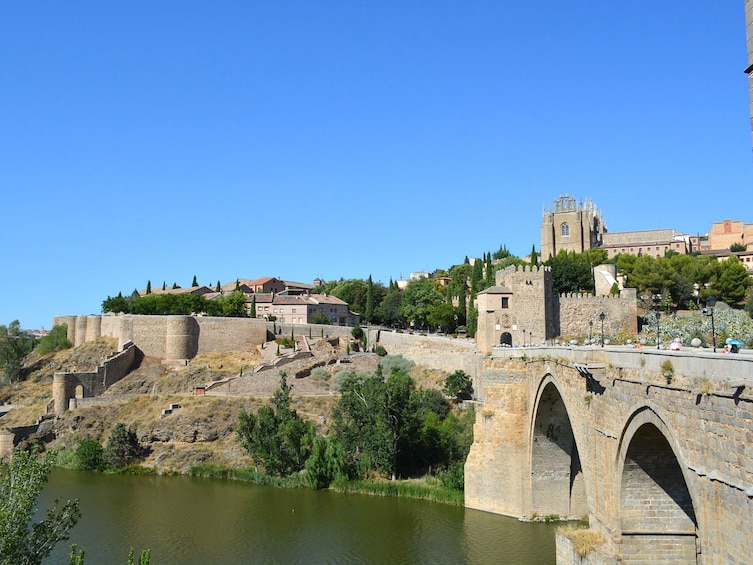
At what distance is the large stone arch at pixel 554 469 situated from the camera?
19953mm

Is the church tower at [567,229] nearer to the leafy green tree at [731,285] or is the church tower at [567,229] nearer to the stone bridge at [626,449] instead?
the leafy green tree at [731,285]

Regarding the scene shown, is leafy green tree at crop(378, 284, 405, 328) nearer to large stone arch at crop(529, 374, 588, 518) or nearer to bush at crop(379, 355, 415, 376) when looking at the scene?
bush at crop(379, 355, 415, 376)

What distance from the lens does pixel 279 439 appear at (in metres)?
28.5

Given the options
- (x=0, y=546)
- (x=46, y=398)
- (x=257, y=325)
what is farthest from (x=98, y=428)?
(x=0, y=546)

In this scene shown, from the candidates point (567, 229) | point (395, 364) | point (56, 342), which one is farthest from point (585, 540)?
point (567, 229)

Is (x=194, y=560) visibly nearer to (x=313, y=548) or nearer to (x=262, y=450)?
(x=313, y=548)

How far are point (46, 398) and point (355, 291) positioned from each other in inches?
1342

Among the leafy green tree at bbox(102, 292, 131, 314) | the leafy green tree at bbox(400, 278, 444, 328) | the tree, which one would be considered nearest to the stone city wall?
the leafy green tree at bbox(400, 278, 444, 328)

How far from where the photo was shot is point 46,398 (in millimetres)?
42531

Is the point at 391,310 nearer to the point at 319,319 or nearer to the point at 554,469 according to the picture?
the point at 319,319

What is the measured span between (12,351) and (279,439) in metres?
31.3

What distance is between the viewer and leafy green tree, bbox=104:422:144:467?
1282 inches

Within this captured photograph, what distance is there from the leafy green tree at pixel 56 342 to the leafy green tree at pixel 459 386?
32.6m

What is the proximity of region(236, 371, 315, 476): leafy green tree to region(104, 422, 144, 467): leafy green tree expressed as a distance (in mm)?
7205
